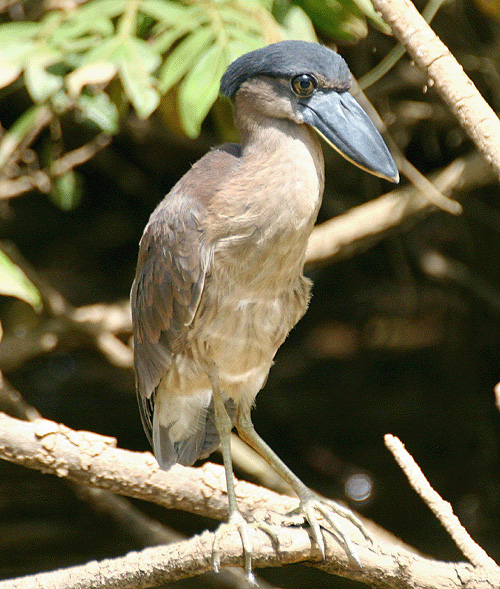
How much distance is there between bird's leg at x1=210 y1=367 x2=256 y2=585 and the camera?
186 cm

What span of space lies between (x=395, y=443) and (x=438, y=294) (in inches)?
114

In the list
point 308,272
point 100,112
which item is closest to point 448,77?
point 100,112

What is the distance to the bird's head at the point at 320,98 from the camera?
1.91 m

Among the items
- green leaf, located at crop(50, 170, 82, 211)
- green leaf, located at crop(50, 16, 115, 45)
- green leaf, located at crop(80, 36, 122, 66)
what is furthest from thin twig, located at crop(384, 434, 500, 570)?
green leaf, located at crop(50, 170, 82, 211)

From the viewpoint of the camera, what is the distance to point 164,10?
2.41 meters

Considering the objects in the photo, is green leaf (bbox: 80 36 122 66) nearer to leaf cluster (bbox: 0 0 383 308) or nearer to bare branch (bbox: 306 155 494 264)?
leaf cluster (bbox: 0 0 383 308)

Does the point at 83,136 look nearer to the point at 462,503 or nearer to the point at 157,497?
the point at 157,497

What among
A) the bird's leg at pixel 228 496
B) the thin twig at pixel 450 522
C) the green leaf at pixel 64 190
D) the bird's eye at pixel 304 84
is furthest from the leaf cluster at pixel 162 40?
the thin twig at pixel 450 522

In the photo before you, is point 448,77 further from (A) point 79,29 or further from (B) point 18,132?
(B) point 18,132

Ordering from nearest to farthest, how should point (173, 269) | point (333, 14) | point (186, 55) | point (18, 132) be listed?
point (173, 269)
point (186, 55)
point (333, 14)
point (18, 132)

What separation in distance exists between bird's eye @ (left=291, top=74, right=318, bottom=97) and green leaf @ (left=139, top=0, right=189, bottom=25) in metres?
0.60

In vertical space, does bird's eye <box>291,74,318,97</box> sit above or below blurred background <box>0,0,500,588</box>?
above

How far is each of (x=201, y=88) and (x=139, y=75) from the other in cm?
20

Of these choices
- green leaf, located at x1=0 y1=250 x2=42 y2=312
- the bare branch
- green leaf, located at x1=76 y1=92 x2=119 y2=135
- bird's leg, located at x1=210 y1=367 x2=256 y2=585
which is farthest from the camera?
the bare branch
